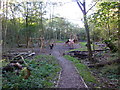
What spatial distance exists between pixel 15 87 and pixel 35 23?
58.4ft

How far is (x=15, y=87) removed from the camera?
5.00 m

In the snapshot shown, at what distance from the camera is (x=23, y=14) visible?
69.9 feet

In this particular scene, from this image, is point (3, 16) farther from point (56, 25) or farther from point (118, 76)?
point (56, 25)

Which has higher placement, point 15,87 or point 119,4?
point 119,4

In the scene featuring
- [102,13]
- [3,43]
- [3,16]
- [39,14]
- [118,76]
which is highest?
[39,14]

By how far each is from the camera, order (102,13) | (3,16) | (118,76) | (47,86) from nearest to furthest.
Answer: (102,13) → (47,86) → (118,76) → (3,16)

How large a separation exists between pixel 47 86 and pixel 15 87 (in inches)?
55.1

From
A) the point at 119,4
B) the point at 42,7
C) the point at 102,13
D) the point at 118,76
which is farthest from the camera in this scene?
the point at 42,7

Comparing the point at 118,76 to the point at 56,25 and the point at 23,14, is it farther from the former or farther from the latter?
the point at 56,25

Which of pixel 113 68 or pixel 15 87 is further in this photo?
pixel 113 68

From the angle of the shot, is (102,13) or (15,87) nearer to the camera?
(102,13)

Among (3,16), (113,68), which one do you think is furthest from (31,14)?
(113,68)

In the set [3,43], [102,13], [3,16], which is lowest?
[3,43]

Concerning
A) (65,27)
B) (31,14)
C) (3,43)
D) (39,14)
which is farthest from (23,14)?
(65,27)
